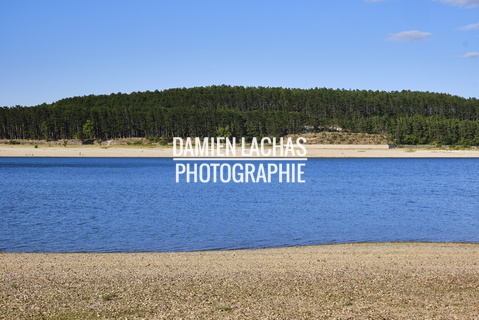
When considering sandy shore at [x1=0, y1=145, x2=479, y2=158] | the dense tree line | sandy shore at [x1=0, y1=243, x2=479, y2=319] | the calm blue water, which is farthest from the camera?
the dense tree line

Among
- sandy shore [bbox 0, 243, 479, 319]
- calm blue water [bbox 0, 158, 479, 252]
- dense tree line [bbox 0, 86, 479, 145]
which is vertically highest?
dense tree line [bbox 0, 86, 479, 145]

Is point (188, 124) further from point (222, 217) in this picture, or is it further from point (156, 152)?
point (222, 217)

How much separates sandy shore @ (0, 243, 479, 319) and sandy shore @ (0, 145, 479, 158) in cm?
9254

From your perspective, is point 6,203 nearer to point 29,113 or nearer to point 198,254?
point 198,254

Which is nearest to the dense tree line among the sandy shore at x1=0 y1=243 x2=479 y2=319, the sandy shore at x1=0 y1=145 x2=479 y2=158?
the sandy shore at x1=0 y1=145 x2=479 y2=158

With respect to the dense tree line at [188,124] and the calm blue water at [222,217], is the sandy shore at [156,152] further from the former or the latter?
the calm blue water at [222,217]

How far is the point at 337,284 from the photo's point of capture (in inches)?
430

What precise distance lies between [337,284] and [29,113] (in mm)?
133132

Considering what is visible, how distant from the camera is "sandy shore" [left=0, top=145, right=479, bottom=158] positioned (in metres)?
107

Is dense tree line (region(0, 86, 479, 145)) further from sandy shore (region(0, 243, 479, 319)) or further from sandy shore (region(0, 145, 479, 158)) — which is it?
sandy shore (region(0, 243, 479, 319))

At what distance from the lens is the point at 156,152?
109 metres

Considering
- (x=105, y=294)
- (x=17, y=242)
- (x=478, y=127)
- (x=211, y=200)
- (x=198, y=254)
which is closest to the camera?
(x=105, y=294)

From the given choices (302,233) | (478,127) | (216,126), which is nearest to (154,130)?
(216,126)

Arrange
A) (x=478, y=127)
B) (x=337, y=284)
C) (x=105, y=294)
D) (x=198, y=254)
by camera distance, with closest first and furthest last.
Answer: (x=105, y=294)
(x=337, y=284)
(x=198, y=254)
(x=478, y=127)
